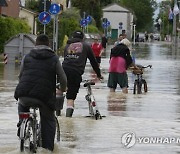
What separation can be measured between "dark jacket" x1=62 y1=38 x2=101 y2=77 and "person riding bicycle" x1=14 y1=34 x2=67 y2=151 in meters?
3.84

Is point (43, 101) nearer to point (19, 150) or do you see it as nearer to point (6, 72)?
point (19, 150)

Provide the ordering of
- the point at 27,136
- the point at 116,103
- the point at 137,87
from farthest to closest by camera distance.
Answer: the point at 137,87
the point at 116,103
the point at 27,136

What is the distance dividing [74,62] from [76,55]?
0.15m

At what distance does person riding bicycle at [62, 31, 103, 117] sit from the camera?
1460 cm

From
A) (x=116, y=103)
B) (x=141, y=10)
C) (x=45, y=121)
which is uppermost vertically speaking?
(x=141, y=10)

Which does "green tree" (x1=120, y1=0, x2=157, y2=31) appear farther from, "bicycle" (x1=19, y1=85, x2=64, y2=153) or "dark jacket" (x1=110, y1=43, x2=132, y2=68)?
"bicycle" (x1=19, y1=85, x2=64, y2=153)

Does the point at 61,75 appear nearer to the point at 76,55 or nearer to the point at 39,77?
the point at 39,77

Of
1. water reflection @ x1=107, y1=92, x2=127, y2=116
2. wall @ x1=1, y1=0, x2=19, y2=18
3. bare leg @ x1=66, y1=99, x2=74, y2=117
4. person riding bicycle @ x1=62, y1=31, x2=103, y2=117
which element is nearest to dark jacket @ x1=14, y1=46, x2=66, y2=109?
person riding bicycle @ x1=62, y1=31, x2=103, y2=117

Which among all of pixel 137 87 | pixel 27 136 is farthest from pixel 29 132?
pixel 137 87

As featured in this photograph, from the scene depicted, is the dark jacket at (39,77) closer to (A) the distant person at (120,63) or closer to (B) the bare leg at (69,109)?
(B) the bare leg at (69,109)

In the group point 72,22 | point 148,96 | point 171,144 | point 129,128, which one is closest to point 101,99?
point 148,96

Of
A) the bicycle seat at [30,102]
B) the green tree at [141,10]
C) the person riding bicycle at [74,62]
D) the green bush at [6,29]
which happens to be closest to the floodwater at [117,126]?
the person riding bicycle at [74,62]

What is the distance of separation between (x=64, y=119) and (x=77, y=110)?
2208mm

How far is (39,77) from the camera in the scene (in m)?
10.3
